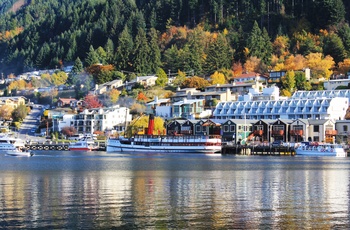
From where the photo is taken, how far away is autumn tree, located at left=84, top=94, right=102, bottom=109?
11939cm

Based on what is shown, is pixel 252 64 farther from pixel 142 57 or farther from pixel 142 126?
pixel 142 126

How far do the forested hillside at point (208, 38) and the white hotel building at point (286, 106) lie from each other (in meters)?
12.8

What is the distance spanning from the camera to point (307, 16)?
128250mm

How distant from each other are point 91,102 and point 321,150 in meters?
50.1

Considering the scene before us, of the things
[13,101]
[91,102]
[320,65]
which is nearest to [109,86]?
[91,102]

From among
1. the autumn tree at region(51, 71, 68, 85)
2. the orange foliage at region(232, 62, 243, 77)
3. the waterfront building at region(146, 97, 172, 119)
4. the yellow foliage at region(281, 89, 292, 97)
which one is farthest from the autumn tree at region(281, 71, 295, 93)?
the autumn tree at region(51, 71, 68, 85)

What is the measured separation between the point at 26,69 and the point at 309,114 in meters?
86.8

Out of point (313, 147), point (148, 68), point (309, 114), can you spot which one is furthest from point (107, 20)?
point (313, 147)

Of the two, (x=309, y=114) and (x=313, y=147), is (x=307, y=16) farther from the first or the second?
(x=313, y=147)

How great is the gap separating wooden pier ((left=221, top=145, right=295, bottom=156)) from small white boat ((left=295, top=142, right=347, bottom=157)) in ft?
4.58

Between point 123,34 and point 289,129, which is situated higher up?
point 123,34

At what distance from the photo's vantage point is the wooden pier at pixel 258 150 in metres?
83.1

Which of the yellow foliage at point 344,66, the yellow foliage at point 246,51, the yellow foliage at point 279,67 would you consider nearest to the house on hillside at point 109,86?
the yellow foliage at point 246,51

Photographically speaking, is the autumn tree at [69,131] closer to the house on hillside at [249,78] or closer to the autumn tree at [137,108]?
the autumn tree at [137,108]
